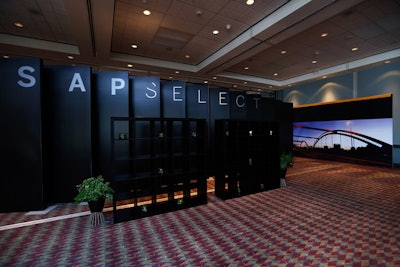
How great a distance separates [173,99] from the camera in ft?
18.7

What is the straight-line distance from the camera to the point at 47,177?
4297 millimetres

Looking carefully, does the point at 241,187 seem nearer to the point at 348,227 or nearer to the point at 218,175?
the point at 218,175

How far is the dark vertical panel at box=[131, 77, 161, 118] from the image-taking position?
17.0 feet

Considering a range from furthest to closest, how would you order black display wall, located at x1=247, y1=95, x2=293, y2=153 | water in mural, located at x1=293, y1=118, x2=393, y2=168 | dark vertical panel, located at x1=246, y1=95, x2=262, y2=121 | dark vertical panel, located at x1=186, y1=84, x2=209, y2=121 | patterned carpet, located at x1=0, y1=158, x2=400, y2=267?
water in mural, located at x1=293, y1=118, x2=393, y2=168 < black display wall, located at x1=247, y1=95, x2=293, y2=153 < dark vertical panel, located at x1=246, y1=95, x2=262, y2=121 < dark vertical panel, located at x1=186, y1=84, x2=209, y2=121 < patterned carpet, located at x1=0, y1=158, x2=400, y2=267

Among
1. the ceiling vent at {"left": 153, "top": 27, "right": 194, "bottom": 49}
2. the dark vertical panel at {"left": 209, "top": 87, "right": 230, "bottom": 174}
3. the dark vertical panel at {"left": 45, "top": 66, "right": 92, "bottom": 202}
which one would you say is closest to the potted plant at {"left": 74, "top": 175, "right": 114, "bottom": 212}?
the dark vertical panel at {"left": 45, "top": 66, "right": 92, "bottom": 202}

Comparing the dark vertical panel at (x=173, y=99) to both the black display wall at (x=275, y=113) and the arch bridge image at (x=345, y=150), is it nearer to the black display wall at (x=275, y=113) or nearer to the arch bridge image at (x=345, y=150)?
the black display wall at (x=275, y=113)

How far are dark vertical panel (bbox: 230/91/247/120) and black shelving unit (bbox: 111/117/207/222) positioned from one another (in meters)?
2.49

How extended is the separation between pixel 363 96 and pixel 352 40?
373 centimetres

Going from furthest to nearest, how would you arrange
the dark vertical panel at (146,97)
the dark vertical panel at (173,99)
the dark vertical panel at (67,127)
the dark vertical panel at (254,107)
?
the dark vertical panel at (254,107)
the dark vertical panel at (173,99)
the dark vertical panel at (146,97)
the dark vertical panel at (67,127)

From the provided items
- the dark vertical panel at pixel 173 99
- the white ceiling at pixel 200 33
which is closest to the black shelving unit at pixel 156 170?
the dark vertical panel at pixel 173 99

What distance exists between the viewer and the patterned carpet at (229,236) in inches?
97.6

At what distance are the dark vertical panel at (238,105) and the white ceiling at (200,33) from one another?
137 cm

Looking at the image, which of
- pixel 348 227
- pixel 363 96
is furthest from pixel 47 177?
pixel 363 96

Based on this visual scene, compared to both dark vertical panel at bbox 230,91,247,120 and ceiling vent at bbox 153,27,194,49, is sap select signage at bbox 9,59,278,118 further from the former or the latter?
ceiling vent at bbox 153,27,194,49
